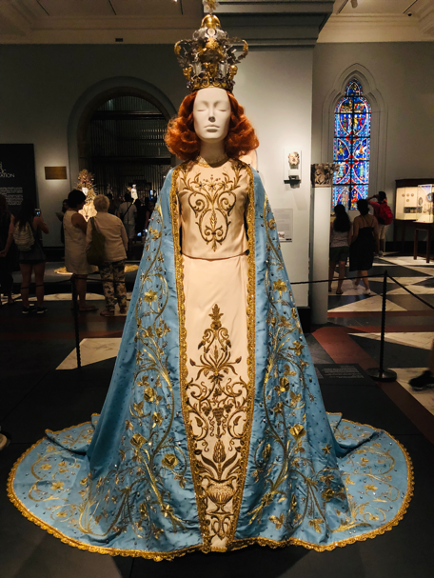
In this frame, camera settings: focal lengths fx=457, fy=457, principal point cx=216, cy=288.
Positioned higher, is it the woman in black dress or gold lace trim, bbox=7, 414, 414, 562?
the woman in black dress

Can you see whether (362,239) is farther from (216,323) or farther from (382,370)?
(216,323)

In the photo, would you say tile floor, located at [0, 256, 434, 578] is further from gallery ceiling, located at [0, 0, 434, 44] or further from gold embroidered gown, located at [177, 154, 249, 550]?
gallery ceiling, located at [0, 0, 434, 44]

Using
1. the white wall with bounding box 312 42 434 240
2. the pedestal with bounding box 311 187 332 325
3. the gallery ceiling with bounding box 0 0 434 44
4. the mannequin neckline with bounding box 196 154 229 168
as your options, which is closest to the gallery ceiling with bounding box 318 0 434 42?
the gallery ceiling with bounding box 0 0 434 44

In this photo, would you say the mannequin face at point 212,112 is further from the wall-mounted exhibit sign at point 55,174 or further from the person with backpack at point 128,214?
the wall-mounted exhibit sign at point 55,174

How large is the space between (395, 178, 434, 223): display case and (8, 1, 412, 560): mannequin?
9.75 meters

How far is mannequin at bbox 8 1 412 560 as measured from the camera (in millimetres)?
1886

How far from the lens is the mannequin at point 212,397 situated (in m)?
1.89

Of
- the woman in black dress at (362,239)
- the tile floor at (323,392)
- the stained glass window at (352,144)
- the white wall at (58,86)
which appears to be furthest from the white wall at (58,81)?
the woman in black dress at (362,239)

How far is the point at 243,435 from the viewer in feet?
6.25

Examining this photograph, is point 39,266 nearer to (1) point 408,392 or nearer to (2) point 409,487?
(1) point 408,392

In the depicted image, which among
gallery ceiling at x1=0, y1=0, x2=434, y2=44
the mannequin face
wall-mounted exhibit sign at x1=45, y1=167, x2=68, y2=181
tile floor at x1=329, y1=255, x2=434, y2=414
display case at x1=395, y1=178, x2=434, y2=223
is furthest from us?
display case at x1=395, y1=178, x2=434, y2=223

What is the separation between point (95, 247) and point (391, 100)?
390 inches

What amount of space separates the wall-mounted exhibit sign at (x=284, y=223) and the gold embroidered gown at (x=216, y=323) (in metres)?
3.03

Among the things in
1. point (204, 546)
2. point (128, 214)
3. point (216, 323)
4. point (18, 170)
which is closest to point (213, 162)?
point (216, 323)
